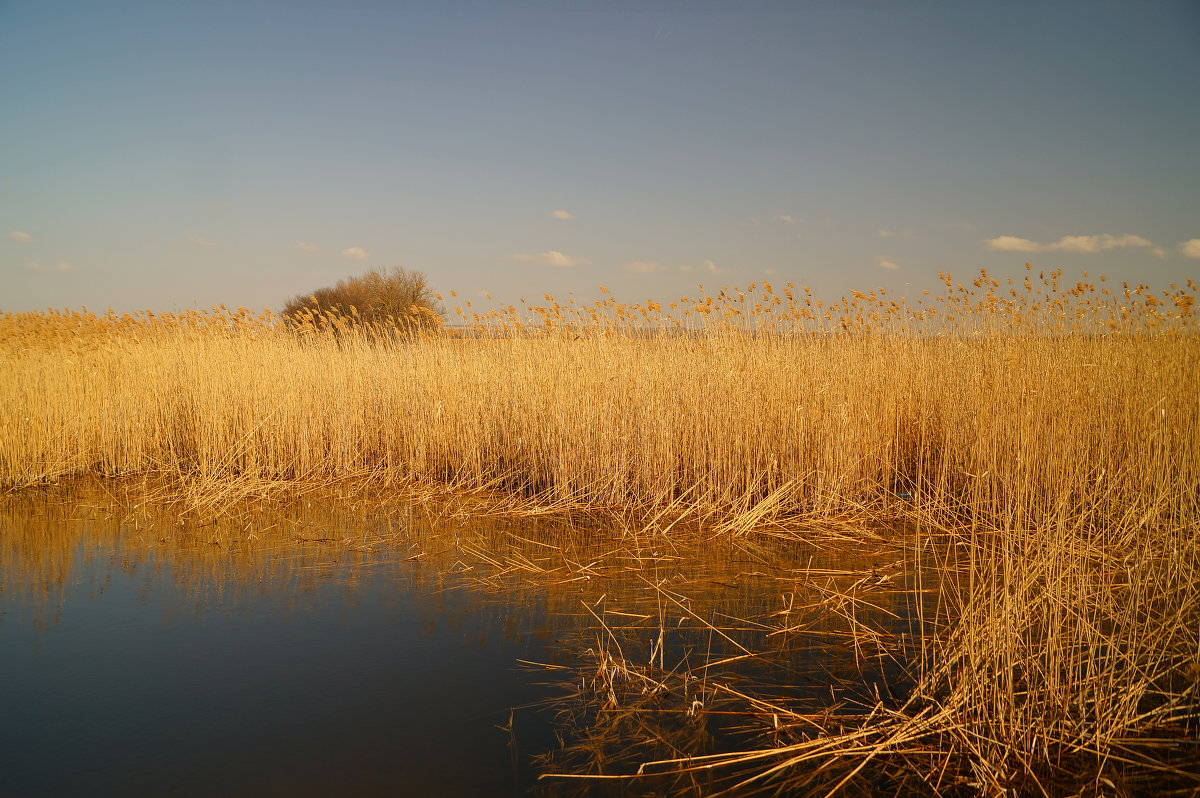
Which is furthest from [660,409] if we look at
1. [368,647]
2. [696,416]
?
[368,647]

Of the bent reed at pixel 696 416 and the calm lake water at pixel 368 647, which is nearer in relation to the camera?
the calm lake water at pixel 368 647

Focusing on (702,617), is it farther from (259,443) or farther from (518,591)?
(259,443)

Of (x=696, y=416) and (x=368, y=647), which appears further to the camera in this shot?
(x=696, y=416)

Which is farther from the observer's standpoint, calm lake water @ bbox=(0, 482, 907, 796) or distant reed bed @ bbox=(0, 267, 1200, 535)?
distant reed bed @ bbox=(0, 267, 1200, 535)

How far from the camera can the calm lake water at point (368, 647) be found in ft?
7.64

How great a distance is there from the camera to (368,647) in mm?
3203

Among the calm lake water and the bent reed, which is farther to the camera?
the bent reed

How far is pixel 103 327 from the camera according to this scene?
8.77 meters

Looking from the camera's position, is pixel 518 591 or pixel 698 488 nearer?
pixel 518 591

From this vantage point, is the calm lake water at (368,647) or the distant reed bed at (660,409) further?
the distant reed bed at (660,409)

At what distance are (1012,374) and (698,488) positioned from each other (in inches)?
97.3

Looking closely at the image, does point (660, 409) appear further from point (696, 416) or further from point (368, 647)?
point (368, 647)

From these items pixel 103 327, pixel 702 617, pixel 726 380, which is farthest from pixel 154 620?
pixel 103 327

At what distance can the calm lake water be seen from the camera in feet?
7.64
